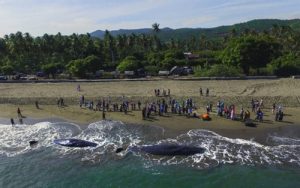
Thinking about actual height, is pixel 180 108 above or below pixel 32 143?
above

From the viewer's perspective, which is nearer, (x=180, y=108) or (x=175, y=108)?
(x=180, y=108)

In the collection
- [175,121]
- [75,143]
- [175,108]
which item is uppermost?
[175,108]

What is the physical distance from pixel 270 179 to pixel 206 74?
5015 cm

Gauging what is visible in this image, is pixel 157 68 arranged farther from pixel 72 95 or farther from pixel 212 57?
pixel 72 95

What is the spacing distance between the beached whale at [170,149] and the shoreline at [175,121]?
497 cm

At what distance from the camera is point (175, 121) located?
50094 mm

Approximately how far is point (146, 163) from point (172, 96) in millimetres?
27442

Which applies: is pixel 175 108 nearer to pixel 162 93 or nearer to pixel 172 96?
pixel 172 96

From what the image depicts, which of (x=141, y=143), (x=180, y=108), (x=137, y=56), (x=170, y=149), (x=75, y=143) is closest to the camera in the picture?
(x=170, y=149)

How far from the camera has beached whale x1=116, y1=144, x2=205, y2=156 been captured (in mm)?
38781

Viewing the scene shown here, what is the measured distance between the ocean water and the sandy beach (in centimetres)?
314

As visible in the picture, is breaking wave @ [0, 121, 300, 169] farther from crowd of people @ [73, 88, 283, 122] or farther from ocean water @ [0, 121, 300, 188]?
crowd of people @ [73, 88, 283, 122]

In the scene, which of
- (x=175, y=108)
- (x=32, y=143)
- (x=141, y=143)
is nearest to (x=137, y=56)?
(x=175, y=108)

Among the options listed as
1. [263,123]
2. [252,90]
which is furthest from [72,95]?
[263,123]
